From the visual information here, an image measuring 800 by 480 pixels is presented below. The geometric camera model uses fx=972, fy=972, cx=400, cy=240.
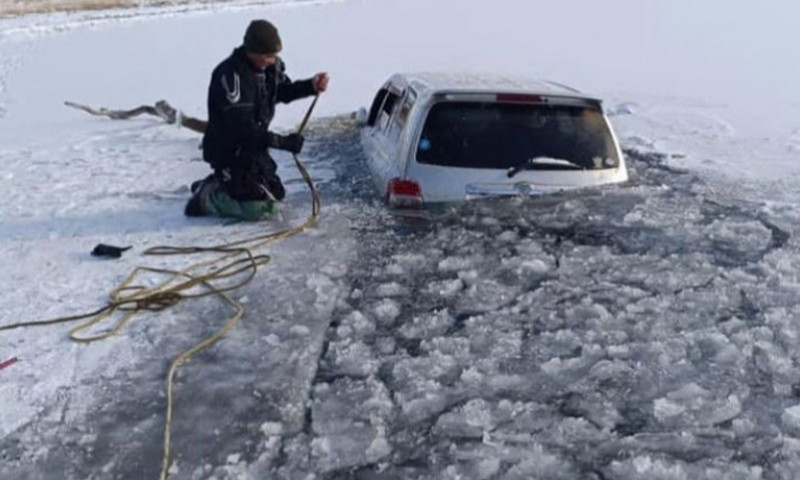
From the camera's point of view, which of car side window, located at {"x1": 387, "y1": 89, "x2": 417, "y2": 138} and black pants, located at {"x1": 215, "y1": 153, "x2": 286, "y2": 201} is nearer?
car side window, located at {"x1": 387, "y1": 89, "x2": 417, "y2": 138}

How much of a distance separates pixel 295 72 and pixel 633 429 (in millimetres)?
17743

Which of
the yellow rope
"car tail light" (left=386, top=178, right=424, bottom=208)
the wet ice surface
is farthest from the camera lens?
"car tail light" (left=386, top=178, right=424, bottom=208)

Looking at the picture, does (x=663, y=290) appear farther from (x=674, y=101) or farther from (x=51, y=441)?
(x=674, y=101)

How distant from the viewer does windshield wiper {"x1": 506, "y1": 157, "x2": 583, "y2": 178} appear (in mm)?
7168

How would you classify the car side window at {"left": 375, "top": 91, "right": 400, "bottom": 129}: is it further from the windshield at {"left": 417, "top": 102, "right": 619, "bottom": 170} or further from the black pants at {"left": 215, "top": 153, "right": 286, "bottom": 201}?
the windshield at {"left": 417, "top": 102, "right": 619, "bottom": 170}

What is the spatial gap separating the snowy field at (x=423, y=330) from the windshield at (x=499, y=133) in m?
0.43

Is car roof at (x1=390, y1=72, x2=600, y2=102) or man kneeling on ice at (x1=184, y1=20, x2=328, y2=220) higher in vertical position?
car roof at (x1=390, y1=72, x2=600, y2=102)

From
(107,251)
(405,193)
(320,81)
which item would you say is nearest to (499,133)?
(405,193)

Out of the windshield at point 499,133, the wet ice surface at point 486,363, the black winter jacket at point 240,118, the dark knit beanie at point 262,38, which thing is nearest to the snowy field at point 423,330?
the wet ice surface at point 486,363

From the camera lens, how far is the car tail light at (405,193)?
7262mm

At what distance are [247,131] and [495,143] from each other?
6.78 ft

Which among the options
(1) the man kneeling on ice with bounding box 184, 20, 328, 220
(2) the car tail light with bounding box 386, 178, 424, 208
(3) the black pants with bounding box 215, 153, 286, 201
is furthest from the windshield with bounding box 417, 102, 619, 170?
(3) the black pants with bounding box 215, 153, 286, 201

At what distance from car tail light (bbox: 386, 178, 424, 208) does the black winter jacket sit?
1.17m

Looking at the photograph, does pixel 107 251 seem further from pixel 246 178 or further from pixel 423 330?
→ pixel 423 330
